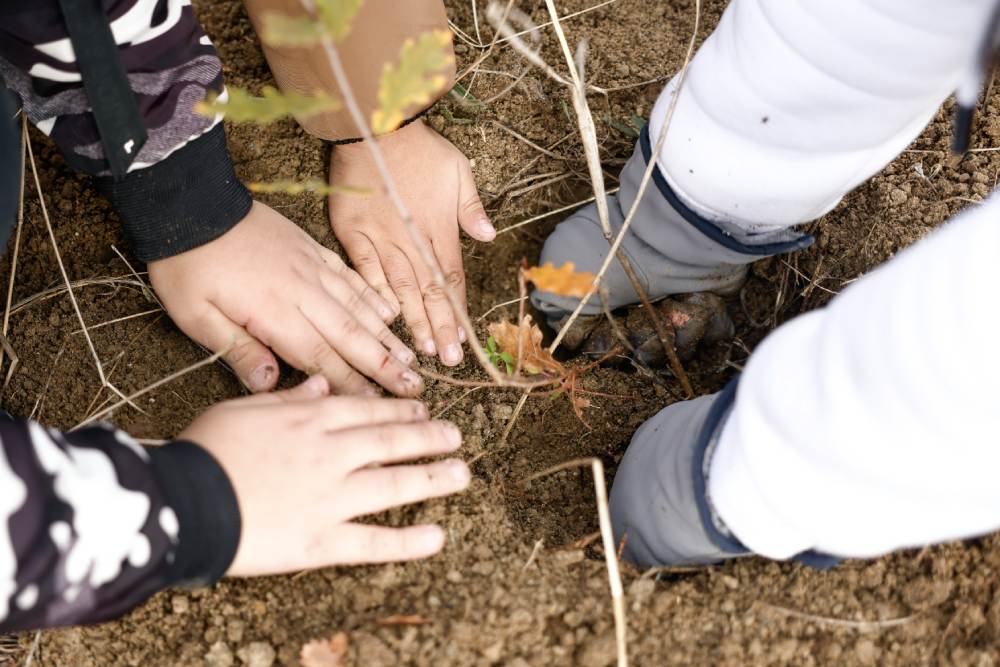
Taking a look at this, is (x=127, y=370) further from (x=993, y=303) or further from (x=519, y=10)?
(x=993, y=303)

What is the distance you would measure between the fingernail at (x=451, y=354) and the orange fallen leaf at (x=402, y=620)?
547mm

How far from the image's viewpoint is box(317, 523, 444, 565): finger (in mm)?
1177

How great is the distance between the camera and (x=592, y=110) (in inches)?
70.4

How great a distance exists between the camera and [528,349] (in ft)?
4.76

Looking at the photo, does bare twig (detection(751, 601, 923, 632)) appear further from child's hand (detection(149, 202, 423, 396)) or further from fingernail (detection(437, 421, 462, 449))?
child's hand (detection(149, 202, 423, 396))

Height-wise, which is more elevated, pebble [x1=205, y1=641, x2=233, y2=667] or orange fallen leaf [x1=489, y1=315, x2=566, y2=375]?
orange fallen leaf [x1=489, y1=315, x2=566, y2=375]

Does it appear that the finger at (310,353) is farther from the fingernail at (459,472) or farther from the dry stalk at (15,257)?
the dry stalk at (15,257)

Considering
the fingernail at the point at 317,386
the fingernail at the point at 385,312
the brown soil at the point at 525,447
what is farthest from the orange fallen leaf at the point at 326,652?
the fingernail at the point at 385,312

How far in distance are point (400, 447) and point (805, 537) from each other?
59 centimetres

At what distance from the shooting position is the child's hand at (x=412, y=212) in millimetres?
1638

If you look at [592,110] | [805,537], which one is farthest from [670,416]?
[592,110]

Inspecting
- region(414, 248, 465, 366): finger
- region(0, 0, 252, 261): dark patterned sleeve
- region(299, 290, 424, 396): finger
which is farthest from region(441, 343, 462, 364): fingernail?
region(0, 0, 252, 261): dark patterned sleeve

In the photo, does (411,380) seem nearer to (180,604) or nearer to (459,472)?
(459,472)

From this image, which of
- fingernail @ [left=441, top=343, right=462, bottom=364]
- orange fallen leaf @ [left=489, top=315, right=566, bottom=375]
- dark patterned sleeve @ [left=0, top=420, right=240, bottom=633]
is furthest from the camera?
fingernail @ [left=441, top=343, right=462, bottom=364]
